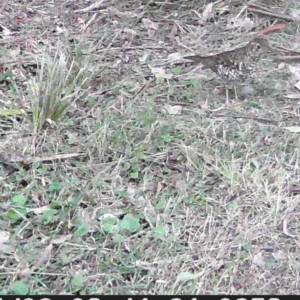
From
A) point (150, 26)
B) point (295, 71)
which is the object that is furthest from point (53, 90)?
point (295, 71)

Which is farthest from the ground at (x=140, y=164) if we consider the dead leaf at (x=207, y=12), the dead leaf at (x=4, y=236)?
the dead leaf at (x=207, y=12)

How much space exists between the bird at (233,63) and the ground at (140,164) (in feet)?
0.14

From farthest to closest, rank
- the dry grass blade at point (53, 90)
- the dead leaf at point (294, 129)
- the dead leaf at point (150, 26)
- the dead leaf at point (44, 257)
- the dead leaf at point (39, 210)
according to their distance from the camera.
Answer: the dead leaf at point (150, 26)
the dead leaf at point (294, 129)
the dry grass blade at point (53, 90)
the dead leaf at point (39, 210)
the dead leaf at point (44, 257)

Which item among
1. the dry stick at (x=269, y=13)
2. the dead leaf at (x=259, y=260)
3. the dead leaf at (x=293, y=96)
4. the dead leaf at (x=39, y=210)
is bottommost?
the dead leaf at (x=293, y=96)

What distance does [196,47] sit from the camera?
2.89m

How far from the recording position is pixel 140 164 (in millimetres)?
2125

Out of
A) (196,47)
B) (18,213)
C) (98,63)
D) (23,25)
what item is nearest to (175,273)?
(18,213)

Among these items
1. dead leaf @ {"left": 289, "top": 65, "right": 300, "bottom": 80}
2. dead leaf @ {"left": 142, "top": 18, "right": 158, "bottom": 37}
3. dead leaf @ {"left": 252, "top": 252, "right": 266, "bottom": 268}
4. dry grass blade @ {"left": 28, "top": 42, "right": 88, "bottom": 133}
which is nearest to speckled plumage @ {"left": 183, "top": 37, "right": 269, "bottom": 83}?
dead leaf @ {"left": 289, "top": 65, "right": 300, "bottom": 80}

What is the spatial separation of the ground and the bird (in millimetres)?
43

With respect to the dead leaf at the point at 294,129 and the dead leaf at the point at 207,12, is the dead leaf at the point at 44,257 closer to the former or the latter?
the dead leaf at the point at 294,129

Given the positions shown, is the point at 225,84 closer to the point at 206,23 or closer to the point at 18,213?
the point at 206,23

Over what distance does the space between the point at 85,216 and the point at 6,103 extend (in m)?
0.70

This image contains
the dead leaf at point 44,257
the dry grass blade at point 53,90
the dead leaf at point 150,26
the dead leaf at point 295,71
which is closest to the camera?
the dead leaf at point 44,257

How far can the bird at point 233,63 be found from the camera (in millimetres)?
2635
